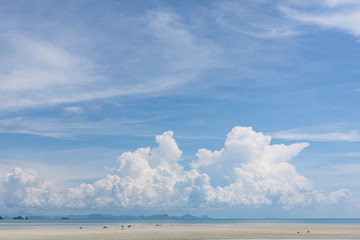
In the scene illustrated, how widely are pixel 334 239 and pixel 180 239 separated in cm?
2898

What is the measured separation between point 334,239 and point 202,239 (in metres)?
24.9

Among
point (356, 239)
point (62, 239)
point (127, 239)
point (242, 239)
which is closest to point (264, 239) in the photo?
point (242, 239)

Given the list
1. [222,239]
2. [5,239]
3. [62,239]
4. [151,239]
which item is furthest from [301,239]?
[5,239]

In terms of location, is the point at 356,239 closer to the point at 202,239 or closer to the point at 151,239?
the point at 202,239

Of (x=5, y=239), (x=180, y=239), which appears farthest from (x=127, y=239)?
(x=5, y=239)

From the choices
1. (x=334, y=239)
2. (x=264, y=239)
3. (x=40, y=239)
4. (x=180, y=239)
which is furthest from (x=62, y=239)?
(x=334, y=239)

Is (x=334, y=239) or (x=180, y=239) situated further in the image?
(x=334, y=239)

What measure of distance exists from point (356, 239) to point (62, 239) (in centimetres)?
5253

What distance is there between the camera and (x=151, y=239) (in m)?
69.4

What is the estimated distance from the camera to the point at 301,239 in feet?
235

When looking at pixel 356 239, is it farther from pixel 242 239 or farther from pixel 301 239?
pixel 242 239

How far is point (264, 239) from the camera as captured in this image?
7112cm

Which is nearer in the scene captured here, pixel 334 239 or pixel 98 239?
pixel 98 239

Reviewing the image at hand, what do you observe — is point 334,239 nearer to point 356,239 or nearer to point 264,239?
point 356,239
